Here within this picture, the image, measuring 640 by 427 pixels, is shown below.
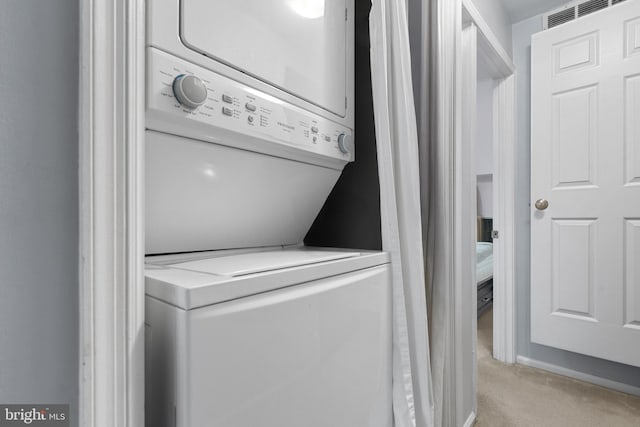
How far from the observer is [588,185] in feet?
6.40

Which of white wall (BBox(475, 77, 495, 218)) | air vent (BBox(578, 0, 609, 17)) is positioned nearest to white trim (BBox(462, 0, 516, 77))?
white wall (BBox(475, 77, 495, 218))

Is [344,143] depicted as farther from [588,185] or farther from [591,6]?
[591,6]

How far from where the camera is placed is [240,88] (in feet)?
2.26

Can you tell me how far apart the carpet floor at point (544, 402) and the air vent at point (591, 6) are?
2.41 meters

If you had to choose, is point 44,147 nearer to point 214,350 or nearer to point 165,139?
point 165,139

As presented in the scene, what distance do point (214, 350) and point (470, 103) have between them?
1.62 meters

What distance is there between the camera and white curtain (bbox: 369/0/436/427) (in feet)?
3.18

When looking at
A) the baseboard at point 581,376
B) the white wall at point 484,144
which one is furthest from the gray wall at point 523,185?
the white wall at point 484,144

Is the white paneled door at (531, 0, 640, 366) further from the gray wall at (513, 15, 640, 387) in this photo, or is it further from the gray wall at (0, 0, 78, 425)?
the gray wall at (0, 0, 78, 425)

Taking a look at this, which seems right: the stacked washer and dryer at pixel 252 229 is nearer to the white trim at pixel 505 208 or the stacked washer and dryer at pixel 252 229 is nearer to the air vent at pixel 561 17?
the white trim at pixel 505 208

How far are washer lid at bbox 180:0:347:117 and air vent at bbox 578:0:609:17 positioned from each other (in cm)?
204

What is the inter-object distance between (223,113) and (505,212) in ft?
7.50

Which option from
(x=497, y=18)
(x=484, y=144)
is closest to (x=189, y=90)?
(x=497, y=18)

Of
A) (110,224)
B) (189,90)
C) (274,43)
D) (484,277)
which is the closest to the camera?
(110,224)
